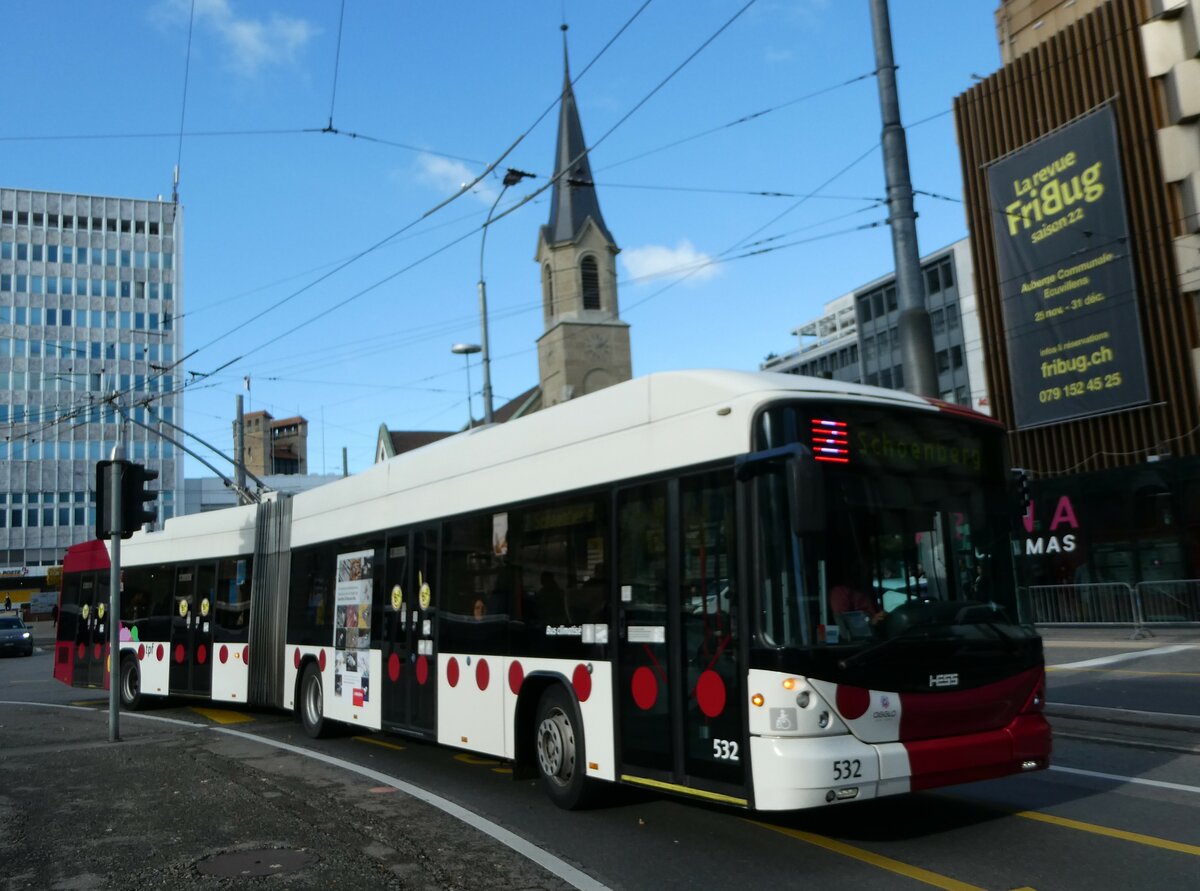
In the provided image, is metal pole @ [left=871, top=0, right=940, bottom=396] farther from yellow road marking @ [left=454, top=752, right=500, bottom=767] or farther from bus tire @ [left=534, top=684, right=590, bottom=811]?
yellow road marking @ [left=454, top=752, right=500, bottom=767]

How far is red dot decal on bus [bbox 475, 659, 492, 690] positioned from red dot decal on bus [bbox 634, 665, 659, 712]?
2.14 metres

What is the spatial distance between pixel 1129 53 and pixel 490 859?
98.9ft

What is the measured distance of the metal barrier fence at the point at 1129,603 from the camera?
23625 mm

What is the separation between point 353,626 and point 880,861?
22.9 feet

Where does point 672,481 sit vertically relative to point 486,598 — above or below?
above

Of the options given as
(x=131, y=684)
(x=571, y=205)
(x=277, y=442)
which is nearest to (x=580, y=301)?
(x=571, y=205)

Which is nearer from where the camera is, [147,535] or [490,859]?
[490,859]

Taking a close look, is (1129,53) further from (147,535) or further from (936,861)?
(936,861)

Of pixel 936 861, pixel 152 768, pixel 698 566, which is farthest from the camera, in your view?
pixel 152 768

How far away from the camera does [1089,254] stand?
30.1 m

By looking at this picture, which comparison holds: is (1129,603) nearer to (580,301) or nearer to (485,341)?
(485,341)

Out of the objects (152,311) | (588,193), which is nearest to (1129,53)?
(588,193)

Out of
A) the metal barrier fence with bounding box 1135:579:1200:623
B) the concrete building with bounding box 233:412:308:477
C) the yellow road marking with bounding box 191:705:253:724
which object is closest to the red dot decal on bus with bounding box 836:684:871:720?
the yellow road marking with bounding box 191:705:253:724

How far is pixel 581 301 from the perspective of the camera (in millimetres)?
65000
